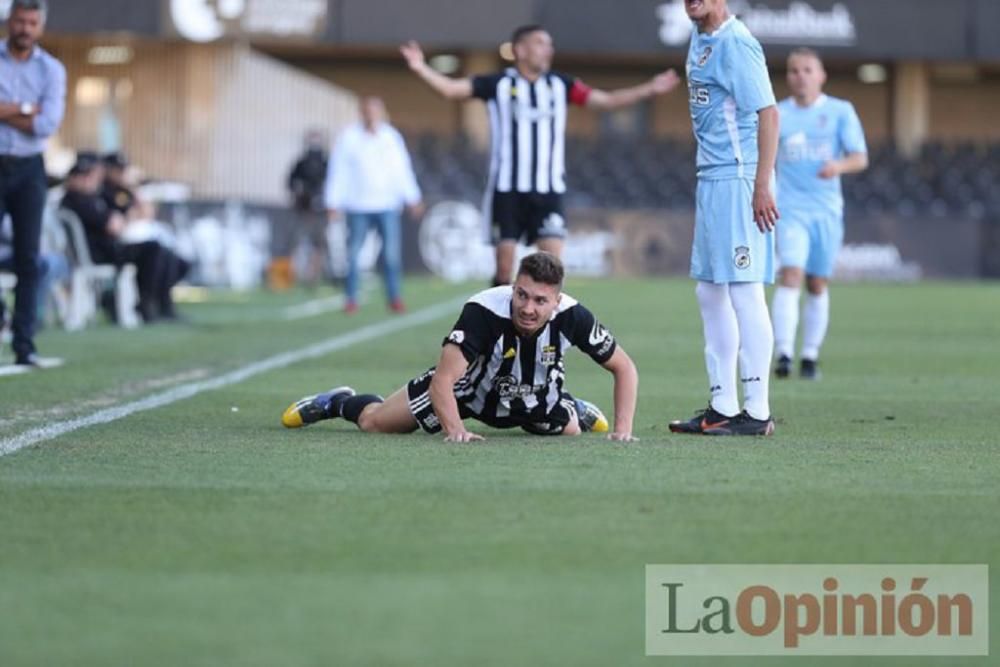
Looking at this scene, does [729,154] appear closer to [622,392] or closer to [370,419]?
[622,392]

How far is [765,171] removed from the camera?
27.7 feet

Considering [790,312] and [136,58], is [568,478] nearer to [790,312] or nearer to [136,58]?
[790,312]

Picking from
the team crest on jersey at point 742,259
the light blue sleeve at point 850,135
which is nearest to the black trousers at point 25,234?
the light blue sleeve at point 850,135

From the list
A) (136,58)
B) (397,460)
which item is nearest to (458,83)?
(397,460)

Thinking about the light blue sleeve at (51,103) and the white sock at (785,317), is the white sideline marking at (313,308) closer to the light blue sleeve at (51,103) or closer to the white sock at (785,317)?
the light blue sleeve at (51,103)

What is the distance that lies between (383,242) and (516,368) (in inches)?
466

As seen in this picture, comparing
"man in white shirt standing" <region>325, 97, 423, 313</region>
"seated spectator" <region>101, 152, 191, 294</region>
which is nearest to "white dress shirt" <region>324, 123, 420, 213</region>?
"man in white shirt standing" <region>325, 97, 423, 313</region>

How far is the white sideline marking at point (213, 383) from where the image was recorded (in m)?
8.18

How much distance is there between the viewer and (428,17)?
36.8m

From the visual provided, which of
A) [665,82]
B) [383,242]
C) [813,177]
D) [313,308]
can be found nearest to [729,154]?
[665,82]

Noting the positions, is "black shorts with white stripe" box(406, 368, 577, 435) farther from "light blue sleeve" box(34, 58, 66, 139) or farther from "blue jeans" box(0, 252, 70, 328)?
"blue jeans" box(0, 252, 70, 328)

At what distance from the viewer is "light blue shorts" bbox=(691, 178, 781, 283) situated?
8578 millimetres

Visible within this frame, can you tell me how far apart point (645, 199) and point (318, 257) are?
36.6 feet

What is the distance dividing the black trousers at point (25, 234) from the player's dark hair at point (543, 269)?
17.7 ft
